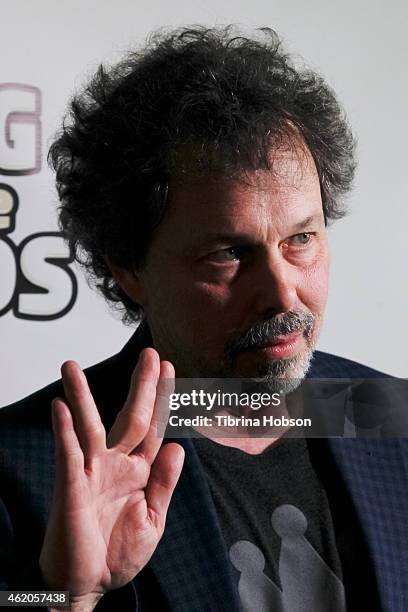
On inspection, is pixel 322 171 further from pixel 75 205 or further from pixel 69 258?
pixel 69 258

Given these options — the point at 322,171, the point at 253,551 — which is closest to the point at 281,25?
the point at 322,171

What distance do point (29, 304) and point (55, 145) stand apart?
254 mm

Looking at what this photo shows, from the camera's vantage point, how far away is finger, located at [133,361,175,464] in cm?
69

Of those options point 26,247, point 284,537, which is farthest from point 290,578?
point 26,247

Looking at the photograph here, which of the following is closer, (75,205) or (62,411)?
(62,411)

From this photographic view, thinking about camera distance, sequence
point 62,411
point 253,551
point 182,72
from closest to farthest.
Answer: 1. point 62,411
2. point 253,551
3. point 182,72

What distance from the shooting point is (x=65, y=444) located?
63cm

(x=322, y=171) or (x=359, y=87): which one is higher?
(x=359, y=87)

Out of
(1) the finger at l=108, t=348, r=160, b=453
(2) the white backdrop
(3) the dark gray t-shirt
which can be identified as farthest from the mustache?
(2) the white backdrop

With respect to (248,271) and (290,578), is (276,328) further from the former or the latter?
(290,578)

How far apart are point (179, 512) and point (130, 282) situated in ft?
0.94

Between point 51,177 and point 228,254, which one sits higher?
point 51,177

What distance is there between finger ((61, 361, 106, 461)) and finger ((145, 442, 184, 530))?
0.19 ft

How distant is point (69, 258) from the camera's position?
4.22ft
